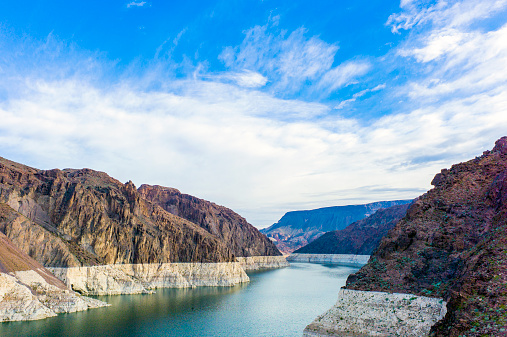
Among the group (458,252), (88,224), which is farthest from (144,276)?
(458,252)

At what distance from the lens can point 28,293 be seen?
4969cm

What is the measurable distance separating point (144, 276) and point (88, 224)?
19.6 meters

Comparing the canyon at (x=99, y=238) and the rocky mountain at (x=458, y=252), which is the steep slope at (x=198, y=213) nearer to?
the canyon at (x=99, y=238)

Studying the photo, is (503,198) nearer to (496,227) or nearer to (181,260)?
(496,227)

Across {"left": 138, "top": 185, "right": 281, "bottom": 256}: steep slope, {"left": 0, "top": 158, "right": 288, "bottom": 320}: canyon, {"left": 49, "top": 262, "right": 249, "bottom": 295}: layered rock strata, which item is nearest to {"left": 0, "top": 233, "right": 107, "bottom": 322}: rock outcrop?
{"left": 0, "top": 158, "right": 288, "bottom": 320}: canyon

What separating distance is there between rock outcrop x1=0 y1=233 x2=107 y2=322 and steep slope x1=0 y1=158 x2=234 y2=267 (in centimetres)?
1352

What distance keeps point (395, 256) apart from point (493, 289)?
13.9 m

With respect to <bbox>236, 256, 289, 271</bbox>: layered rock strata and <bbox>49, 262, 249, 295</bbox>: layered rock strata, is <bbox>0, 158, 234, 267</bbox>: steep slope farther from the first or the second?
<bbox>236, 256, 289, 271</bbox>: layered rock strata

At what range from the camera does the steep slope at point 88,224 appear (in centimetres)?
7325

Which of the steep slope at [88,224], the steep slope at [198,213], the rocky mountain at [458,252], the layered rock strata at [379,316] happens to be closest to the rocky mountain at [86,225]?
the steep slope at [88,224]

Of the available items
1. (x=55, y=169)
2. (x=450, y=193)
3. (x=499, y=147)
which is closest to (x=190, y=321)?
(x=450, y=193)

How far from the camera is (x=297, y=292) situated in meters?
88.0

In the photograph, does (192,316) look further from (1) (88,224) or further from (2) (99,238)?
(1) (88,224)

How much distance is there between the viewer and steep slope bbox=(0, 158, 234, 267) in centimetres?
7325
